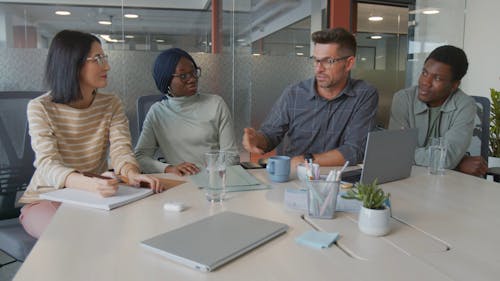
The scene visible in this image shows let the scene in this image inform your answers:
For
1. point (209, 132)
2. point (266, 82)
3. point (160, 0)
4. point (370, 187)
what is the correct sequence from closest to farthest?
point (370, 187), point (209, 132), point (266, 82), point (160, 0)

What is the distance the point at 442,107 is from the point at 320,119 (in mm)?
655

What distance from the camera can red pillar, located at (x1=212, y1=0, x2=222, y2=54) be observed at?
386 centimetres

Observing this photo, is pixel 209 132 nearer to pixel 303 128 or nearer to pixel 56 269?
pixel 303 128

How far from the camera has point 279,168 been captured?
1.49 meters

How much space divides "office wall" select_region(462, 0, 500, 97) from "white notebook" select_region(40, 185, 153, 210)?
3656 mm

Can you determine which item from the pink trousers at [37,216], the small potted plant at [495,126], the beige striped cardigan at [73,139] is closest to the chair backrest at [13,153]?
the beige striped cardigan at [73,139]

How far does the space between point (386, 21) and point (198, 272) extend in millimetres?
4465

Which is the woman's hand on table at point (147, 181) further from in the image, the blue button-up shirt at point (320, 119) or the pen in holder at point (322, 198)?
the blue button-up shirt at point (320, 119)

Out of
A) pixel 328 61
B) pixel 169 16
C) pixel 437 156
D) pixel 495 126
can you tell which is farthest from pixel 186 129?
pixel 495 126

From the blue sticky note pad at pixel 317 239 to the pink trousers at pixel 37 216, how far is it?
89 centimetres

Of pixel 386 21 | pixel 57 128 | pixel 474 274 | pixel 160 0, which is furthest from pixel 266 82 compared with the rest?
pixel 474 274

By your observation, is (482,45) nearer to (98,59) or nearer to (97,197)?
(98,59)

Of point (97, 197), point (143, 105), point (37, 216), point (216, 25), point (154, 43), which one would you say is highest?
point (216, 25)

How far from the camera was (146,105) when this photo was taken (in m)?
2.25
